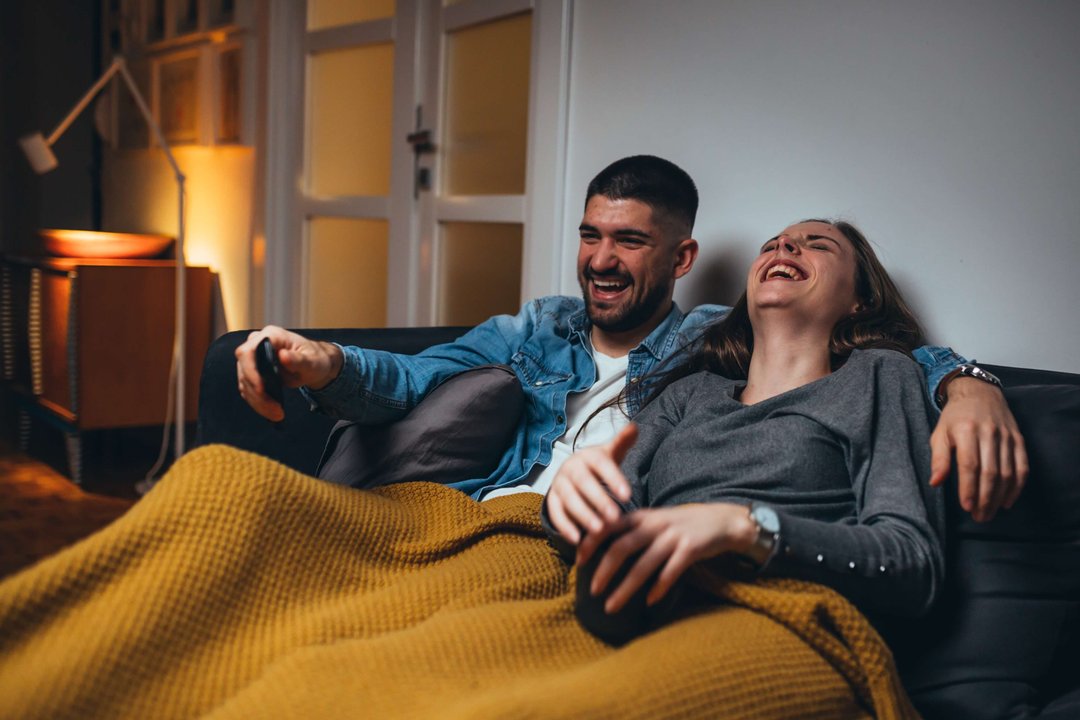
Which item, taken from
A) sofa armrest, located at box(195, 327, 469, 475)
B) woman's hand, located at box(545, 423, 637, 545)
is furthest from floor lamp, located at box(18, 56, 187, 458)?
woman's hand, located at box(545, 423, 637, 545)

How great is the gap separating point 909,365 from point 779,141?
2.54 ft

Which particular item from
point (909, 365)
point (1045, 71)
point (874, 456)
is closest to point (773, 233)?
point (1045, 71)

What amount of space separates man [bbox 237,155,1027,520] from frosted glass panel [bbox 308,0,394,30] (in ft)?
5.66

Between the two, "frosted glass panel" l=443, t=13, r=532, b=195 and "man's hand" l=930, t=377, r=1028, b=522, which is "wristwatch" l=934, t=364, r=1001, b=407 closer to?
"man's hand" l=930, t=377, r=1028, b=522

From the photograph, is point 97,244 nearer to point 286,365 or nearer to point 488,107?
point 488,107

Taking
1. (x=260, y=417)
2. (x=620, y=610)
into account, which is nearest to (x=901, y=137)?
(x=620, y=610)

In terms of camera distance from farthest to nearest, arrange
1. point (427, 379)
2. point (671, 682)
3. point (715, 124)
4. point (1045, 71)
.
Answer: point (715, 124), point (427, 379), point (1045, 71), point (671, 682)

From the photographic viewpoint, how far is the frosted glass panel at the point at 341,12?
10.6 feet

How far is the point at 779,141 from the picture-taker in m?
1.91

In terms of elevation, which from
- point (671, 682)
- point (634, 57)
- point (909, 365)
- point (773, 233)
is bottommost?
point (671, 682)

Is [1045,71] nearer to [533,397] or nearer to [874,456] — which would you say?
[874,456]

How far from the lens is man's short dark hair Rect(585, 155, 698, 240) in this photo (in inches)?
71.4

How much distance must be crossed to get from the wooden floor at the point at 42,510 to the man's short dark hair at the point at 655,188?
5.98 ft

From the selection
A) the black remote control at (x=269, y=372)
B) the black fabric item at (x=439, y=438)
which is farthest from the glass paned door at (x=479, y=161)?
the black remote control at (x=269, y=372)
